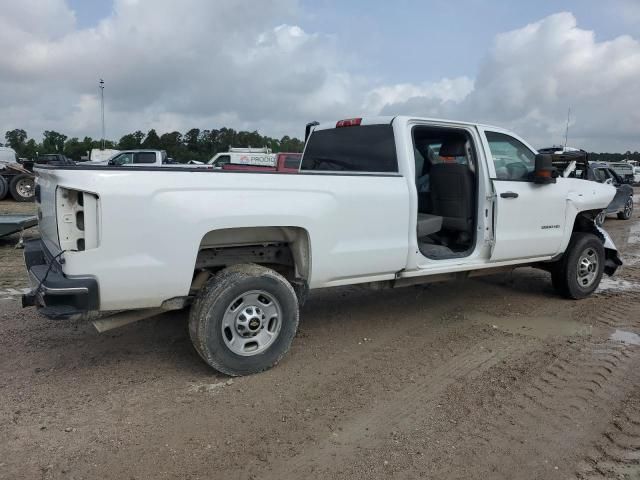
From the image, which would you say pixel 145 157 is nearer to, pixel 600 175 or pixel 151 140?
pixel 600 175

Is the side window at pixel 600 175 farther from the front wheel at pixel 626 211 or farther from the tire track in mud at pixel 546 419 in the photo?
the tire track in mud at pixel 546 419

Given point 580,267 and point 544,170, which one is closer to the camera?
point 544,170

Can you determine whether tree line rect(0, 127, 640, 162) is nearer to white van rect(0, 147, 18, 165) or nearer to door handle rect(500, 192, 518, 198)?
white van rect(0, 147, 18, 165)

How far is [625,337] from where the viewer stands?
505cm

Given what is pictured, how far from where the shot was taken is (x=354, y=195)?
4234 millimetres

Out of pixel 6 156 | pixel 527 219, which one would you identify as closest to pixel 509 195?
pixel 527 219

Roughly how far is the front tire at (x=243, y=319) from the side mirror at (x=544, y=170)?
3.05 m

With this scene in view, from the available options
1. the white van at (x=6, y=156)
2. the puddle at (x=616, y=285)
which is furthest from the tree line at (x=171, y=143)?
the puddle at (x=616, y=285)

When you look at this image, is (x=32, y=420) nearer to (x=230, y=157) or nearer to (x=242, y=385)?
(x=242, y=385)

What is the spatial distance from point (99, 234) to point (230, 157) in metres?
20.3

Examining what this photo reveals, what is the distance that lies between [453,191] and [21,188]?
1656 cm

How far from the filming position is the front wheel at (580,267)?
6176 mm

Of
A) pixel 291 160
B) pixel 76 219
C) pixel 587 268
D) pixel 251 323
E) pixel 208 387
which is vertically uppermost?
pixel 291 160

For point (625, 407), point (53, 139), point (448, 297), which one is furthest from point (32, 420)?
point (53, 139)
